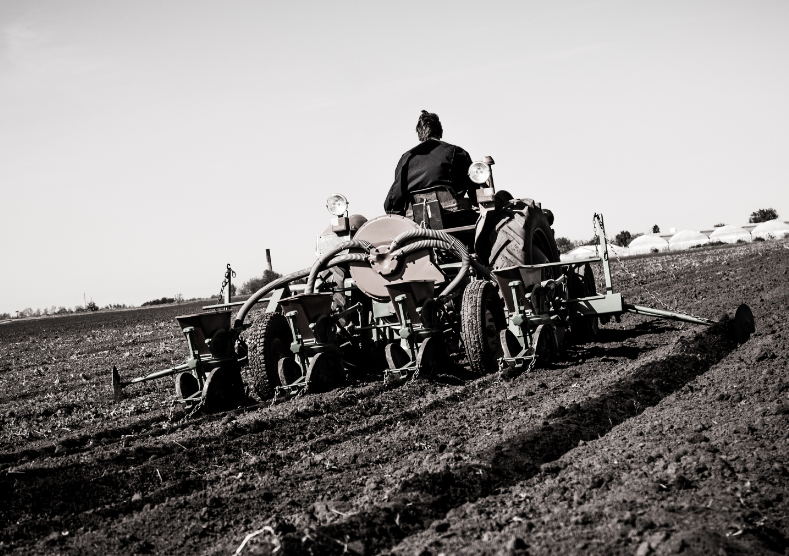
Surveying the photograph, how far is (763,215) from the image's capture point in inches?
3118

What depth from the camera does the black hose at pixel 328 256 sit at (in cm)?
862

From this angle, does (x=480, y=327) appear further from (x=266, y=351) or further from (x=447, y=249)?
(x=266, y=351)

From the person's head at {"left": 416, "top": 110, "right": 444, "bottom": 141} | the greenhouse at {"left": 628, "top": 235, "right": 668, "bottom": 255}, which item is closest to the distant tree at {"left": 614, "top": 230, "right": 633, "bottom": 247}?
the greenhouse at {"left": 628, "top": 235, "right": 668, "bottom": 255}

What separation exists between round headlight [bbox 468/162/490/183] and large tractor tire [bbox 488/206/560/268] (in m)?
0.57

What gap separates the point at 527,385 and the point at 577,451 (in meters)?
2.43

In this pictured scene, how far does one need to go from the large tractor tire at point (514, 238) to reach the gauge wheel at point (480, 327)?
2.62 ft

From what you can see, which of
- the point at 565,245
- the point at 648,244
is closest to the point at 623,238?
the point at 648,244

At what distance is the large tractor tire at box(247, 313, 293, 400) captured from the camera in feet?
25.8

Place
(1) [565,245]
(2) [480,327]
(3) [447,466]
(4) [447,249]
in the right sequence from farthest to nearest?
(1) [565,245] < (4) [447,249] < (2) [480,327] < (3) [447,466]

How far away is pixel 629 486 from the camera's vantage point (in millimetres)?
3844

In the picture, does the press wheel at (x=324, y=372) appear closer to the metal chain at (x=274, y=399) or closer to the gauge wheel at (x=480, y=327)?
the metal chain at (x=274, y=399)

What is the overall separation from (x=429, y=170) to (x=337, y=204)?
123 centimetres

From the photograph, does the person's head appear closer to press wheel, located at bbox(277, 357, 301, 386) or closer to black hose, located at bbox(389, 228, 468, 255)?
black hose, located at bbox(389, 228, 468, 255)

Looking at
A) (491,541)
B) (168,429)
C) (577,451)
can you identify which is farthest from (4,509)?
(577,451)
